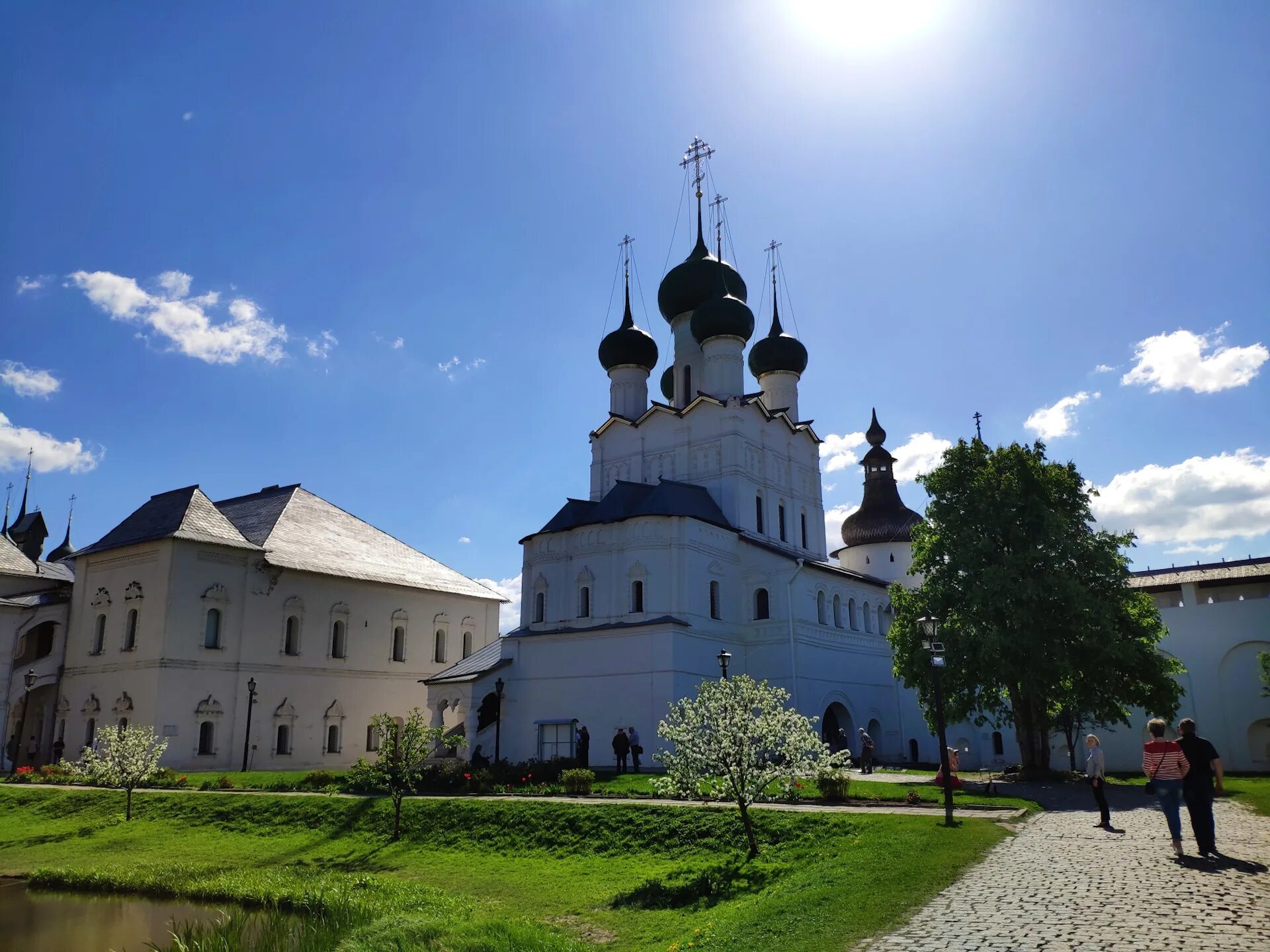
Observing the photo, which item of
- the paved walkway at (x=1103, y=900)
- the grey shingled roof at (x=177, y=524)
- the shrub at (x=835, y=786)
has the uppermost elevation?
the grey shingled roof at (x=177, y=524)

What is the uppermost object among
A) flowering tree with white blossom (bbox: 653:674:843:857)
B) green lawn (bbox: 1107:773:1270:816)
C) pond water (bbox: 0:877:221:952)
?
flowering tree with white blossom (bbox: 653:674:843:857)

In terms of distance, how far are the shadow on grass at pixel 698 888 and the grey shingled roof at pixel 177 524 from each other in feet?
87.1

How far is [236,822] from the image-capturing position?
2133 centimetres

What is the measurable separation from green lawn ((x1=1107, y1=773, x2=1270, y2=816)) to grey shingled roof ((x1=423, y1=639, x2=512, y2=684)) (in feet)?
65.3

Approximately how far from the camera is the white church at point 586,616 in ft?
108

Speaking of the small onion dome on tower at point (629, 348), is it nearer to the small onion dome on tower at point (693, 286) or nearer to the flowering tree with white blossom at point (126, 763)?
the small onion dome on tower at point (693, 286)

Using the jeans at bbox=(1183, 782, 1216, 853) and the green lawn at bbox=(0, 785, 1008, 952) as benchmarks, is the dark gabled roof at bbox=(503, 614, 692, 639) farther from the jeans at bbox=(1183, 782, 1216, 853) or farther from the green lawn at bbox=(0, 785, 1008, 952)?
the jeans at bbox=(1183, 782, 1216, 853)

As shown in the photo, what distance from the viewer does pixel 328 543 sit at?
4088 cm

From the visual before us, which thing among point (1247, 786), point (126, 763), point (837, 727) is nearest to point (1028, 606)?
point (1247, 786)

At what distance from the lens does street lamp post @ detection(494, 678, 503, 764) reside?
29.9 metres

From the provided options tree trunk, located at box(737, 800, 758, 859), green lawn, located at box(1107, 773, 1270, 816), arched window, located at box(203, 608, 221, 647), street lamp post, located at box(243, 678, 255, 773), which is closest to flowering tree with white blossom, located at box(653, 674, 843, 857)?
tree trunk, located at box(737, 800, 758, 859)

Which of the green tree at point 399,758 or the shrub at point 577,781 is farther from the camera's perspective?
the shrub at point 577,781

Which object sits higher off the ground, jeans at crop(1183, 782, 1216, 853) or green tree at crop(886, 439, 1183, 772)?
green tree at crop(886, 439, 1183, 772)

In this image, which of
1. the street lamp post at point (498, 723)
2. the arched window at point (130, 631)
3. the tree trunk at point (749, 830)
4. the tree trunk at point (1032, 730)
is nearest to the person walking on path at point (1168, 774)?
the tree trunk at point (749, 830)
